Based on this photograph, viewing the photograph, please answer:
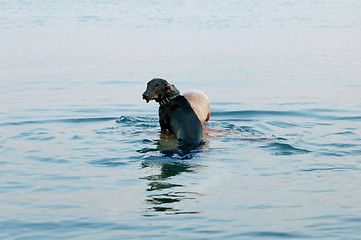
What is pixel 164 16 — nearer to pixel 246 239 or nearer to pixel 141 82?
pixel 141 82

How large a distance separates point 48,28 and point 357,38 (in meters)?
14.6

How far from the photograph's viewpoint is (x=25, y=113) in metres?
13.6

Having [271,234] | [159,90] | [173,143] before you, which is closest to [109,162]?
[173,143]

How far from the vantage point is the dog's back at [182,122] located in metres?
9.77

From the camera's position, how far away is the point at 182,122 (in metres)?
10.0

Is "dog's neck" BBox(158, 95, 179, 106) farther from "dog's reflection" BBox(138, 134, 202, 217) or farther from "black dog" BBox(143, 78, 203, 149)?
"dog's reflection" BBox(138, 134, 202, 217)

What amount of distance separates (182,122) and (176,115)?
30 cm

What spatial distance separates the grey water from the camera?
6770 millimetres

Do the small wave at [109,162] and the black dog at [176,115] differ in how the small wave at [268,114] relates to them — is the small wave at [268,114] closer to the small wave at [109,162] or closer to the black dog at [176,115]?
the black dog at [176,115]

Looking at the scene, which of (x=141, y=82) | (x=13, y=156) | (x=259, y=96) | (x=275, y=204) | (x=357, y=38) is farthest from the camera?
(x=357, y=38)

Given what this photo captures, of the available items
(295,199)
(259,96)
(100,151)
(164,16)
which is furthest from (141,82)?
(164,16)

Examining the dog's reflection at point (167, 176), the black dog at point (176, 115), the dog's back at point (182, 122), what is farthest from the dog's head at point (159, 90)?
the dog's reflection at point (167, 176)

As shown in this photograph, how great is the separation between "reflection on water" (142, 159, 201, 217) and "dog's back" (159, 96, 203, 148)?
2.76ft

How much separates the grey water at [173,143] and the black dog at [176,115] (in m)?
0.28
